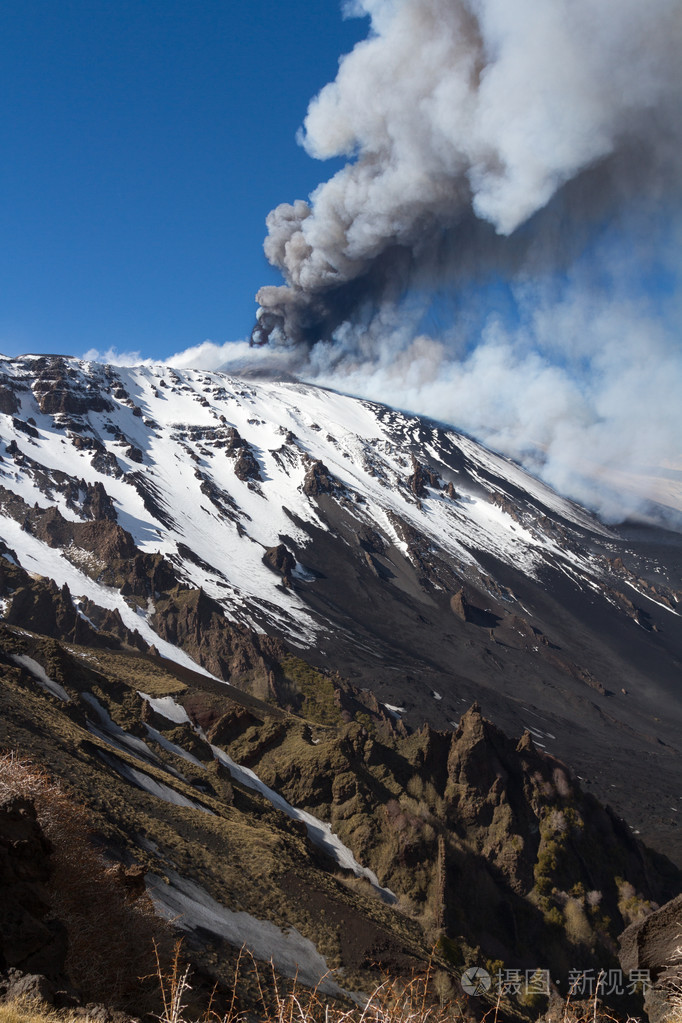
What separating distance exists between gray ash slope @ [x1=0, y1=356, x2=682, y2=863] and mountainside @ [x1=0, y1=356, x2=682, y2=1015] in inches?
27.4

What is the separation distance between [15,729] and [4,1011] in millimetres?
13896

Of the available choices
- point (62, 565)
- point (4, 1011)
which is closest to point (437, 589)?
point (62, 565)

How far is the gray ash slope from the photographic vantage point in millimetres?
99188

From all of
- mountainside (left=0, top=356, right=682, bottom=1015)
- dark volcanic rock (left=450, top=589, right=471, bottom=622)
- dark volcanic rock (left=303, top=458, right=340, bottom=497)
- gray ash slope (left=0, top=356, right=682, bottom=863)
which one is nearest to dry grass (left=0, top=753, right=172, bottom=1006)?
mountainside (left=0, top=356, right=682, bottom=1015)

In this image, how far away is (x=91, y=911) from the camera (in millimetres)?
12039

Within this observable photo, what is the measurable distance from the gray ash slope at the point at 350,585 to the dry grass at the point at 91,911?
59.5 metres

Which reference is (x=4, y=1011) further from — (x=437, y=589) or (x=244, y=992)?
(x=437, y=589)

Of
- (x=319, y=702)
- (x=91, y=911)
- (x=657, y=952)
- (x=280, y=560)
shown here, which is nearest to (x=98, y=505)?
(x=280, y=560)

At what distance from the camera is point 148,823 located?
19.1 meters

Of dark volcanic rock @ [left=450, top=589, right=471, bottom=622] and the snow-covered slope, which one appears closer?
the snow-covered slope
